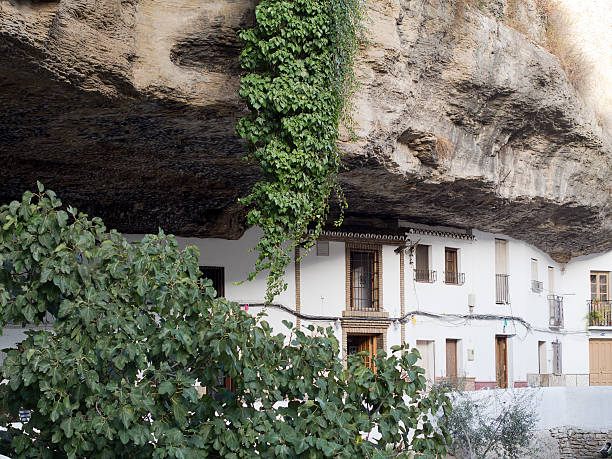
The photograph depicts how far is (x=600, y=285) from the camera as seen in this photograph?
25.7 metres

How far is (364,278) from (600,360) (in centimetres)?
1030

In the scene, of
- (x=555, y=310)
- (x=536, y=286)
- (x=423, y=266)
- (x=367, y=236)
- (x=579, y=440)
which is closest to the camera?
(x=367, y=236)

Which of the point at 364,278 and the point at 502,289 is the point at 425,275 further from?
the point at 502,289

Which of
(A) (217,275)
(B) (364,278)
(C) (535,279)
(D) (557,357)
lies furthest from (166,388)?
(D) (557,357)

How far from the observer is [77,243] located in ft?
17.7

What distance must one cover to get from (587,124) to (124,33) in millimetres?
11195

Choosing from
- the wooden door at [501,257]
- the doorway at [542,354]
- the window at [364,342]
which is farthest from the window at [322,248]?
the doorway at [542,354]

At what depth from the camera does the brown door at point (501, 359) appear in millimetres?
22141

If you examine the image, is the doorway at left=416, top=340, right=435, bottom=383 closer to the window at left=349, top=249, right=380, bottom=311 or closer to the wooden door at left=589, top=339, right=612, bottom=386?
the window at left=349, top=249, right=380, bottom=311

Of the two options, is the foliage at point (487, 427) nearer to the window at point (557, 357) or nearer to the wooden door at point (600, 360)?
the window at point (557, 357)

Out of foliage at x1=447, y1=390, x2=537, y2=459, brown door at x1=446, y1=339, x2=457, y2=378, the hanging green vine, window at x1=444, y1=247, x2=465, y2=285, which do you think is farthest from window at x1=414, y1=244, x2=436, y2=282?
the hanging green vine

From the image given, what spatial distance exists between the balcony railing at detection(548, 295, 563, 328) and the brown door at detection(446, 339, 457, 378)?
15.7 feet

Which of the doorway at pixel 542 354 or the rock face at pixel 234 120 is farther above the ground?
the rock face at pixel 234 120

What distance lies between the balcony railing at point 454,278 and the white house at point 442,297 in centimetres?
2
